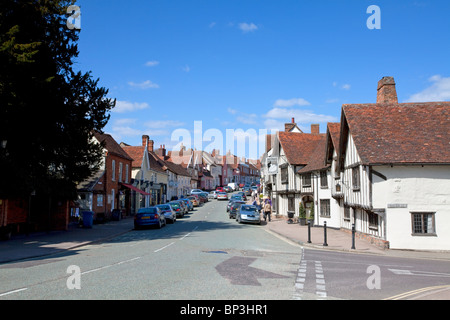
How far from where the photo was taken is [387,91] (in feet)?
79.3

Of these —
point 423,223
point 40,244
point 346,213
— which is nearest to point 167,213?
point 40,244

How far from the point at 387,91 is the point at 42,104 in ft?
67.8

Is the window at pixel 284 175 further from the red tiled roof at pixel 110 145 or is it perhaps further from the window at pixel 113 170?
the window at pixel 113 170

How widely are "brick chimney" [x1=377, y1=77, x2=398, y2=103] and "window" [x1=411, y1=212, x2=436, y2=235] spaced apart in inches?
346

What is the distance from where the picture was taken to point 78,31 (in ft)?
71.9

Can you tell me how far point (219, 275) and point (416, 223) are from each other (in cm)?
1279

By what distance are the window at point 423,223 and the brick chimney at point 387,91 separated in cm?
878

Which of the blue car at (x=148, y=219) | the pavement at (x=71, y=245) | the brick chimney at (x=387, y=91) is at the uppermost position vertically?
the brick chimney at (x=387, y=91)

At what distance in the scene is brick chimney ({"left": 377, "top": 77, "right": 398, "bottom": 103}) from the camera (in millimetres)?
24016

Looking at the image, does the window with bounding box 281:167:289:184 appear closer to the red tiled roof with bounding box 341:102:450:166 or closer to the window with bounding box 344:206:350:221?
the window with bounding box 344:206:350:221

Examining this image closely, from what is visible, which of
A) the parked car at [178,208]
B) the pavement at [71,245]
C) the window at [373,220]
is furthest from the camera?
the parked car at [178,208]

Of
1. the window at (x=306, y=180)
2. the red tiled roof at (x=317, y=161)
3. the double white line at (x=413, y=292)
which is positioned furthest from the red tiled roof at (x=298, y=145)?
the double white line at (x=413, y=292)

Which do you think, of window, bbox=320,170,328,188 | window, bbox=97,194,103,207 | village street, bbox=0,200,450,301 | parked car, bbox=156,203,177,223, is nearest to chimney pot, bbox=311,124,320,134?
window, bbox=320,170,328,188

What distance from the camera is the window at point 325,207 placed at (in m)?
27.5
